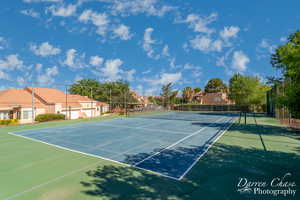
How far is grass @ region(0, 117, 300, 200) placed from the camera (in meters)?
2.92

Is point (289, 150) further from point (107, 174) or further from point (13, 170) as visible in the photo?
point (13, 170)

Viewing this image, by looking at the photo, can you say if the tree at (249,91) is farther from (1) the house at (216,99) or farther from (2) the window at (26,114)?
(2) the window at (26,114)

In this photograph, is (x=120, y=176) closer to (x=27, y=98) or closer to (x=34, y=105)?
(x=34, y=105)

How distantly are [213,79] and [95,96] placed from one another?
40.0 meters

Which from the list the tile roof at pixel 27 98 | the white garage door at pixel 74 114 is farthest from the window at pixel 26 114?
the white garage door at pixel 74 114

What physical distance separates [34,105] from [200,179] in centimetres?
2301

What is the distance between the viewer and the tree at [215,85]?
5138cm

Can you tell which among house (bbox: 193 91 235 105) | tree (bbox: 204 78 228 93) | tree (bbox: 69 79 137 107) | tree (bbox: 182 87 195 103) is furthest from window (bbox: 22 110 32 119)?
tree (bbox: 204 78 228 93)

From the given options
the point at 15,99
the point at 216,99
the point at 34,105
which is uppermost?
the point at 216,99

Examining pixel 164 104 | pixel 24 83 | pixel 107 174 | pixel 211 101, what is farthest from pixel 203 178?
pixel 211 101

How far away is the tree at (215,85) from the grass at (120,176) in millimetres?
49755

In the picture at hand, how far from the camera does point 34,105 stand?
64.4 feet

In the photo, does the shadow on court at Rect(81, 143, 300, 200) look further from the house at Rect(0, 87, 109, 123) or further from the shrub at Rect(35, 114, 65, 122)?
the shrub at Rect(35, 114, 65, 122)

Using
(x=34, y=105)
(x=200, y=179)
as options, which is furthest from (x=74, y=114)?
(x=200, y=179)
